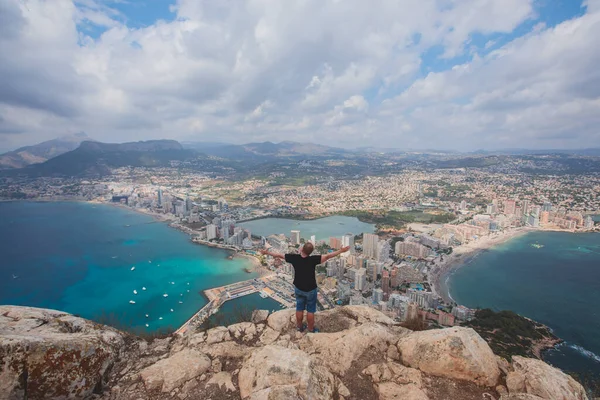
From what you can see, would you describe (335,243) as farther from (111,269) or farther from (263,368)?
(263,368)

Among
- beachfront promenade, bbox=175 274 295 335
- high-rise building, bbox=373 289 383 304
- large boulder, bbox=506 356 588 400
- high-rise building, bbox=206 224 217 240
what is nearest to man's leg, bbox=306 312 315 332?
large boulder, bbox=506 356 588 400

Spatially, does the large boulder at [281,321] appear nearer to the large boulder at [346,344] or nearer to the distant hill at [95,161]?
the large boulder at [346,344]

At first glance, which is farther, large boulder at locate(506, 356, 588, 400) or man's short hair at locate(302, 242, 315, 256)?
man's short hair at locate(302, 242, 315, 256)

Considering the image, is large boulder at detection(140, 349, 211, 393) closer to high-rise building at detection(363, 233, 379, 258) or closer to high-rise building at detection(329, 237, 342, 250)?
high-rise building at detection(363, 233, 379, 258)

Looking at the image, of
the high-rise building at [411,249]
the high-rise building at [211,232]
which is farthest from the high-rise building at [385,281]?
the high-rise building at [211,232]

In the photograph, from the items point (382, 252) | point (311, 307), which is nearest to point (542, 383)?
point (311, 307)

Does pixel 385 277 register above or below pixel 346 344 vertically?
below

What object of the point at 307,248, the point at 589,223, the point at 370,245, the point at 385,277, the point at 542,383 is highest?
the point at 307,248
